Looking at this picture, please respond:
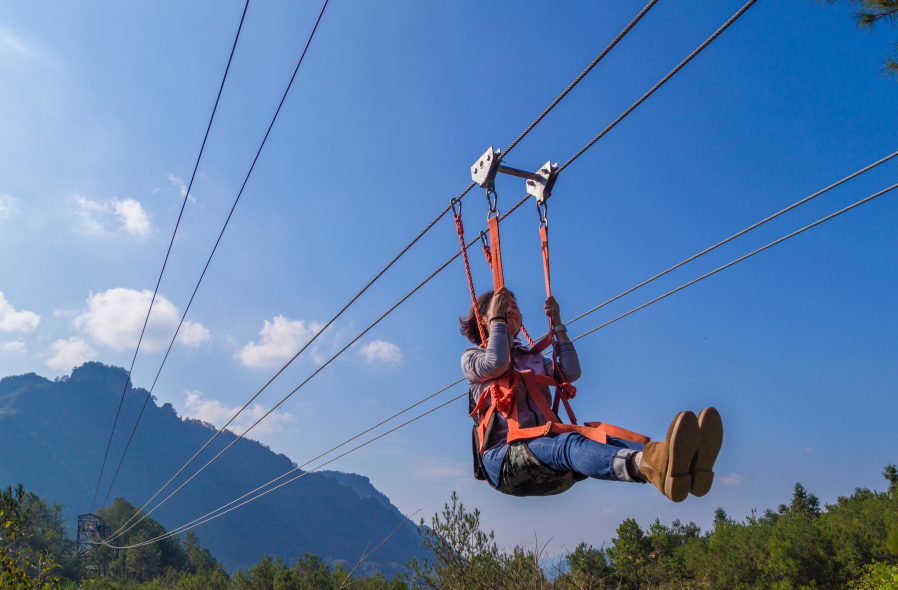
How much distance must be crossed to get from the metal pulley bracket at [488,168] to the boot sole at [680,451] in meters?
2.02

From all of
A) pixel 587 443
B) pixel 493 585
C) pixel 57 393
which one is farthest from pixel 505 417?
pixel 57 393

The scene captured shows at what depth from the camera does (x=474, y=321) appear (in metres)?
3.28

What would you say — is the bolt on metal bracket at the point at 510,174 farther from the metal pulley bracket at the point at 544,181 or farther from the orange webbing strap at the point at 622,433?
the orange webbing strap at the point at 622,433

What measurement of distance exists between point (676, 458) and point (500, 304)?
1.23 metres

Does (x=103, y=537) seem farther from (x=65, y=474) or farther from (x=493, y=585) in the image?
(x=65, y=474)

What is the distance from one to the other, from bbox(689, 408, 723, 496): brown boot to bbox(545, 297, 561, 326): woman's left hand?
4.19 ft

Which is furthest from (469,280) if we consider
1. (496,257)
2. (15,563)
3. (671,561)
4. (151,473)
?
(151,473)

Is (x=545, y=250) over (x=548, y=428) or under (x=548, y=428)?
over

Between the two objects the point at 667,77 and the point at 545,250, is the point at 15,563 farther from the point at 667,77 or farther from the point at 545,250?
the point at 667,77

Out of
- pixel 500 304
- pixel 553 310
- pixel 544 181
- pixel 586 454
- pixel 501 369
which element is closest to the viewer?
pixel 586 454

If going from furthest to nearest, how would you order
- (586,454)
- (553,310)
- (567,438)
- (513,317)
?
(553,310)
(513,317)
(567,438)
(586,454)

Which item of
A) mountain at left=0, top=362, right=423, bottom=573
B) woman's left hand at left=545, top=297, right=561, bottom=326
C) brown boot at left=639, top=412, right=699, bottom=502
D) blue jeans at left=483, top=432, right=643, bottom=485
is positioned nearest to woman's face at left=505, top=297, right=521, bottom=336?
woman's left hand at left=545, top=297, right=561, bottom=326

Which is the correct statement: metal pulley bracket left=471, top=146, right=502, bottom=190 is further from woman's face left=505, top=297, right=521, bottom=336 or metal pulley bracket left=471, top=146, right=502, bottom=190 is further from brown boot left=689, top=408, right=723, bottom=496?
brown boot left=689, top=408, right=723, bottom=496

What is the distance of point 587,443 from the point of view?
2.20 meters
